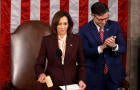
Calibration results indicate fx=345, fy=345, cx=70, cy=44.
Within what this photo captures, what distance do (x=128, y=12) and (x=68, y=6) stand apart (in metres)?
0.85

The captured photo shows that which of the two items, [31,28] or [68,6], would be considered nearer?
[31,28]

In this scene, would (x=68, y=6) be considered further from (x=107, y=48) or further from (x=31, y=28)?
(x=107, y=48)

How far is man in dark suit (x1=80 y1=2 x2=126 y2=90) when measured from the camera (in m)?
3.72

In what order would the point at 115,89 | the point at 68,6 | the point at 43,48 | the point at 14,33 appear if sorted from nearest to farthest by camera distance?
the point at 43,48
the point at 115,89
the point at 14,33
the point at 68,6

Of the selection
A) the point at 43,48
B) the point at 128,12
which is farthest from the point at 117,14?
the point at 43,48

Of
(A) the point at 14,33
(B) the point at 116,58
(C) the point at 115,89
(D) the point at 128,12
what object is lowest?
(C) the point at 115,89

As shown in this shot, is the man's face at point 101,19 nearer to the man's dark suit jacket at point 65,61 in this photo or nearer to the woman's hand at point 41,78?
the man's dark suit jacket at point 65,61

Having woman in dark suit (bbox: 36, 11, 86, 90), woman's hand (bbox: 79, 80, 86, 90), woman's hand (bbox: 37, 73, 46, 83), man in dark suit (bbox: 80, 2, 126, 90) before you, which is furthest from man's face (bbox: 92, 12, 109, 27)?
woman's hand (bbox: 37, 73, 46, 83)

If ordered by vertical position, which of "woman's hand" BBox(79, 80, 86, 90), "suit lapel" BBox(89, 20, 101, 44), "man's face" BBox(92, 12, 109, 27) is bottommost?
"woman's hand" BBox(79, 80, 86, 90)

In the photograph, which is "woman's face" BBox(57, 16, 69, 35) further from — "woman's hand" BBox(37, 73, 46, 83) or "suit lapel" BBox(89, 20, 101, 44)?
"suit lapel" BBox(89, 20, 101, 44)

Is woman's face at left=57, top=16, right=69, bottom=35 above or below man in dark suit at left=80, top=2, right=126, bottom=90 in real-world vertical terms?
above

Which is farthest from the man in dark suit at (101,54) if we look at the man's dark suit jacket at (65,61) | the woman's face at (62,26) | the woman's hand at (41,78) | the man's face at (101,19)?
the woman's hand at (41,78)

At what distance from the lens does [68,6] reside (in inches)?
180

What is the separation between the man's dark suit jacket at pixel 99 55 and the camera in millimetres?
3748
